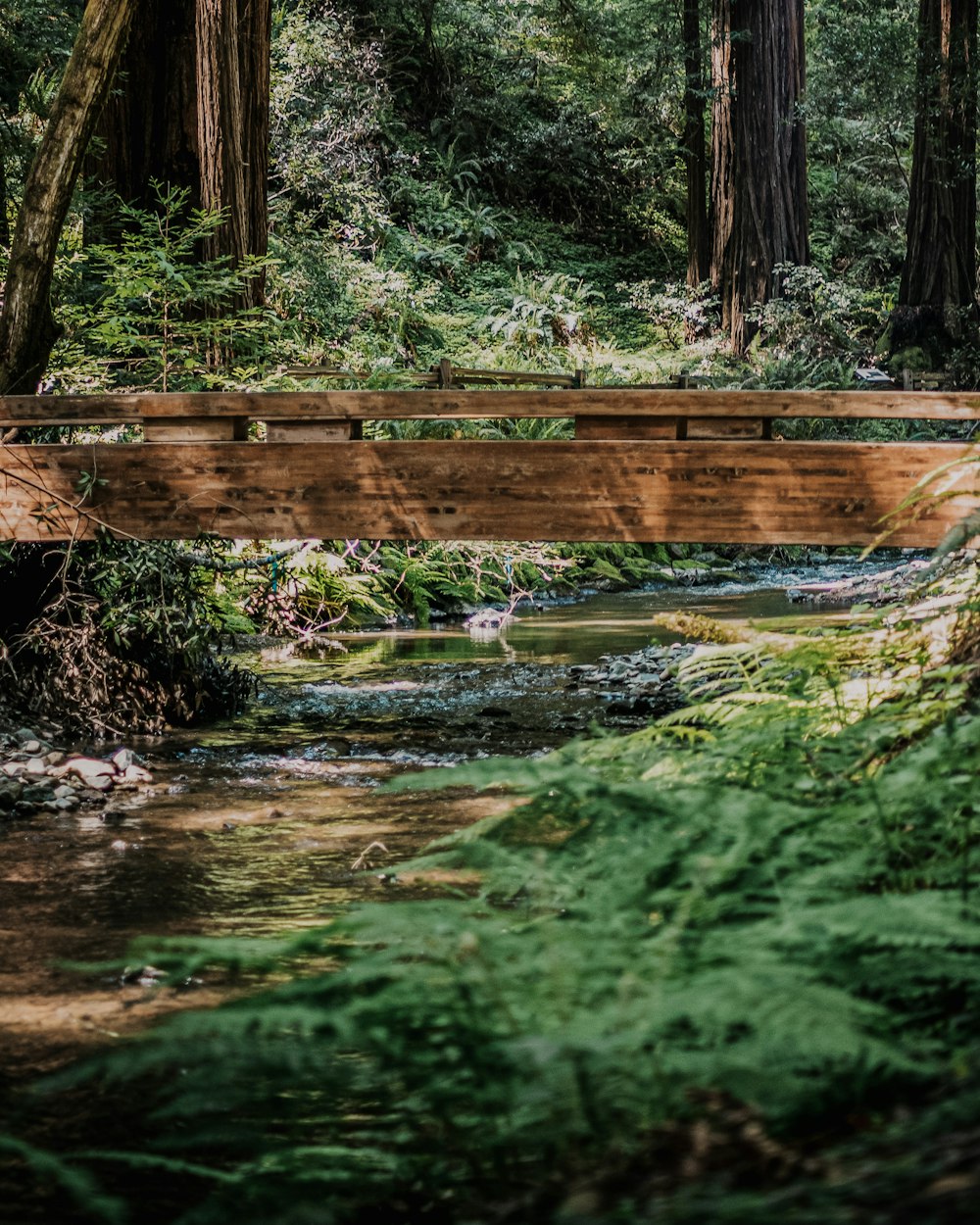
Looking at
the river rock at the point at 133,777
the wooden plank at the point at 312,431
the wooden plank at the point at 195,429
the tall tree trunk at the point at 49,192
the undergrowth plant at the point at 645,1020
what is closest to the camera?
the undergrowth plant at the point at 645,1020

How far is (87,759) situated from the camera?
6.56 metres

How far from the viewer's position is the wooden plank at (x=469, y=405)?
6199 millimetres

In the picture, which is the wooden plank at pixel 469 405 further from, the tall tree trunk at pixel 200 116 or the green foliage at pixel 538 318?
the green foliage at pixel 538 318

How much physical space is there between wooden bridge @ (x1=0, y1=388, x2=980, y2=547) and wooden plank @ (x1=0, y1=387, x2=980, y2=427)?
1 centimetres

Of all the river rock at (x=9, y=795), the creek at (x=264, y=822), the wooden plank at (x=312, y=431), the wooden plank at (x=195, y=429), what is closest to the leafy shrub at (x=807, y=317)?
the creek at (x=264, y=822)

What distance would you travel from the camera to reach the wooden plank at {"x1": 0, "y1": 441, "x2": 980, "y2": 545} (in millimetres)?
6500

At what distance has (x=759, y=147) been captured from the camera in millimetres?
21484

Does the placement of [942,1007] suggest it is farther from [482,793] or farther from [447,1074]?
[482,793]

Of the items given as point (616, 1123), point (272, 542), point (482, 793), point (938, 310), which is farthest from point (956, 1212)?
point (938, 310)

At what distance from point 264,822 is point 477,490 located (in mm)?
2054

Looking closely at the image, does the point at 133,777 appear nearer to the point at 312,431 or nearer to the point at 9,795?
the point at 9,795

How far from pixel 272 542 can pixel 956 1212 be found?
10615 mm

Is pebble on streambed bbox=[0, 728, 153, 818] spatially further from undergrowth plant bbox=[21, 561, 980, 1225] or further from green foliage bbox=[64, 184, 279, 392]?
green foliage bbox=[64, 184, 279, 392]

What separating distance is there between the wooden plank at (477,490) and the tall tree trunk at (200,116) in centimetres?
Result: 523
